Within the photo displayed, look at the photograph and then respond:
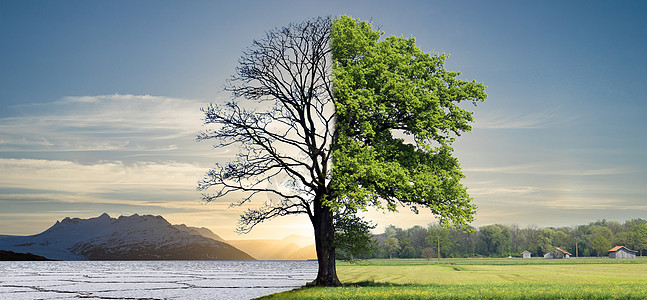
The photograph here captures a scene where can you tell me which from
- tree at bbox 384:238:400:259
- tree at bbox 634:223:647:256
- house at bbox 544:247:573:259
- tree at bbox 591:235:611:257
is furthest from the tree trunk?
tree at bbox 634:223:647:256

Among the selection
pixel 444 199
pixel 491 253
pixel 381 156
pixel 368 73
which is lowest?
pixel 491 253

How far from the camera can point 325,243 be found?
2861 cm

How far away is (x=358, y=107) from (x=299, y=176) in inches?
224

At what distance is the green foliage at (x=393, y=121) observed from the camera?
85.2ft

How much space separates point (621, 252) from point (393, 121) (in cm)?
16580

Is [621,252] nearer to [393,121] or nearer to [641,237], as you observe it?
[641,237]

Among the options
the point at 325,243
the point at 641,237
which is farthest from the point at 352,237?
the point at 641,237

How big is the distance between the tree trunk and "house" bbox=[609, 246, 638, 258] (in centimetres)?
15858

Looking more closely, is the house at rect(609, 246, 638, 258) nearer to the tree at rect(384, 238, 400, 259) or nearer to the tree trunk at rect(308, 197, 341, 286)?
the tree at rect(384, 238, 400, 259)

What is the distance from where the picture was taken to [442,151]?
94.9ft

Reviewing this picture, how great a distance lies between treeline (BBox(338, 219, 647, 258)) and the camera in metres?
167

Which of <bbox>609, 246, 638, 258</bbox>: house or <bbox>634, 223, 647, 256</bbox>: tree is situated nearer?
<bbox>609, 246, 638, 258</bbox>: house

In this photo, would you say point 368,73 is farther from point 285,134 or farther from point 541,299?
point 541,299

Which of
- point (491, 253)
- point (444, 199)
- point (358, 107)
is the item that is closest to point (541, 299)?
point (444, 199)
